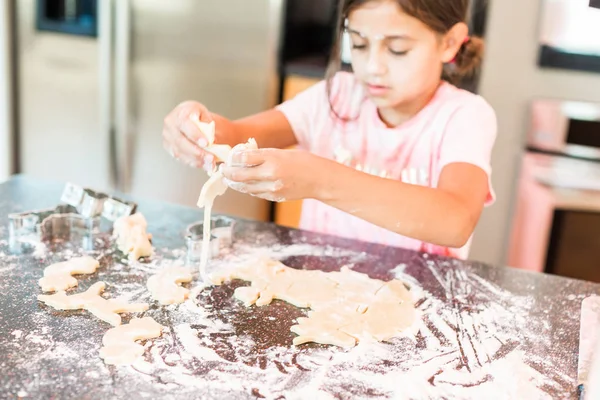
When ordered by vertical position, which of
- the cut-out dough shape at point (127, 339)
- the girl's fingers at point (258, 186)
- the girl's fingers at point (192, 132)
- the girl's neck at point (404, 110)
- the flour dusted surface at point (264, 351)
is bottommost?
the flour dusted surface at point (264, 351)

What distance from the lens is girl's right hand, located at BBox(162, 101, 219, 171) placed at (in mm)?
1348

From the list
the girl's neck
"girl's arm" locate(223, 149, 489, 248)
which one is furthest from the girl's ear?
"girl's arm" locate(223, 149, 489, 248)

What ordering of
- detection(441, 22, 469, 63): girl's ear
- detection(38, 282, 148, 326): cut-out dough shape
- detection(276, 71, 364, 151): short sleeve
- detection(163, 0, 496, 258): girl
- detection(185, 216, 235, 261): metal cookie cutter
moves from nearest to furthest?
detection(38, 282, 148, 326): cut-out dough shape
detection(163, 0, 496, 258): girl
detection(185, 216, 235, 261): metal cookie cutter
detection(441, 22, 469, 63): girl's ear
detection(276, 71, 364, 151): short sleeve

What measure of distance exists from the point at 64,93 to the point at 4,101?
0.27m

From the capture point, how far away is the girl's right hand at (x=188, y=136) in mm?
1348

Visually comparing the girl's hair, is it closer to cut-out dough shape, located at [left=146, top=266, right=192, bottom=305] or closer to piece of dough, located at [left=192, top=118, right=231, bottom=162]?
piece of dough, located at [left=192, top=118, right=231, bottom=162]

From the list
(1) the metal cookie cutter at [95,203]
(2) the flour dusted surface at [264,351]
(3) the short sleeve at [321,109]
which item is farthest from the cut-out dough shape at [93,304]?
(3) the short sleeve at [321,109]

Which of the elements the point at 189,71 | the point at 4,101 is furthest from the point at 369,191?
the point at 4,101

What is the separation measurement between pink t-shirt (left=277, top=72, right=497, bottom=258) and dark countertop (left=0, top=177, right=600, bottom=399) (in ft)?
0.68

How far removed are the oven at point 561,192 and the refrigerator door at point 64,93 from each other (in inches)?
65.4

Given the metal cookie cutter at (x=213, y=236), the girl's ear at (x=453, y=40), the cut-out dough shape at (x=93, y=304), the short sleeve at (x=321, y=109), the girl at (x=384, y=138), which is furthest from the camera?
the short sleeve at (x=321, y=109)

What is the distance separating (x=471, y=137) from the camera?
1415mm

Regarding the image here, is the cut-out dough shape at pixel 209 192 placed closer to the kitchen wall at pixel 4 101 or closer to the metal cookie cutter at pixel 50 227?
the metal cookie cutter at pixel 50 227

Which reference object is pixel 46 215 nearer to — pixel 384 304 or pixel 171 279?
pixel 171 279
